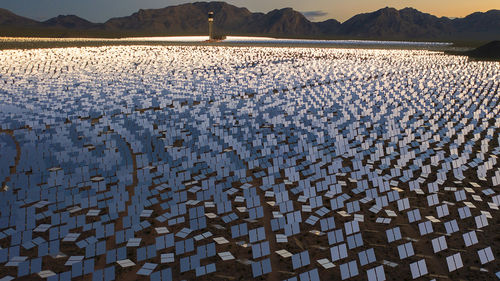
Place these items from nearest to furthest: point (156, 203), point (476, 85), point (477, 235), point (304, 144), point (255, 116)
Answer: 1. point (477, 235)
2. point (156, 203)
3. point (304, 144)
4. point (255, 116)
5. point (476, 85)

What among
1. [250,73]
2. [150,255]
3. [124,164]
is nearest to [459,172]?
[150,255]

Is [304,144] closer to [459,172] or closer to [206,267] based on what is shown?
[459,172]

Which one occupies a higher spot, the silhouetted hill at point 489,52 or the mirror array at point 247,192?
→ the silhouetted hill at point 489,52

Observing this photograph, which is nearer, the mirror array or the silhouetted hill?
the mirror array

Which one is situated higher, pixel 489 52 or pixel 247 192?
pixel 489 52

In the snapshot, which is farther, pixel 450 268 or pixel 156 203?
pixel 156 203

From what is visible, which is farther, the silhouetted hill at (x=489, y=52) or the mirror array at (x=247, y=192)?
the silhouetted hill at (x=489, y=52)

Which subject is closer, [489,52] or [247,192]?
[247,192]

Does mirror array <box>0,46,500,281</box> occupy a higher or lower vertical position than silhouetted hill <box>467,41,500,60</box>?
lower
